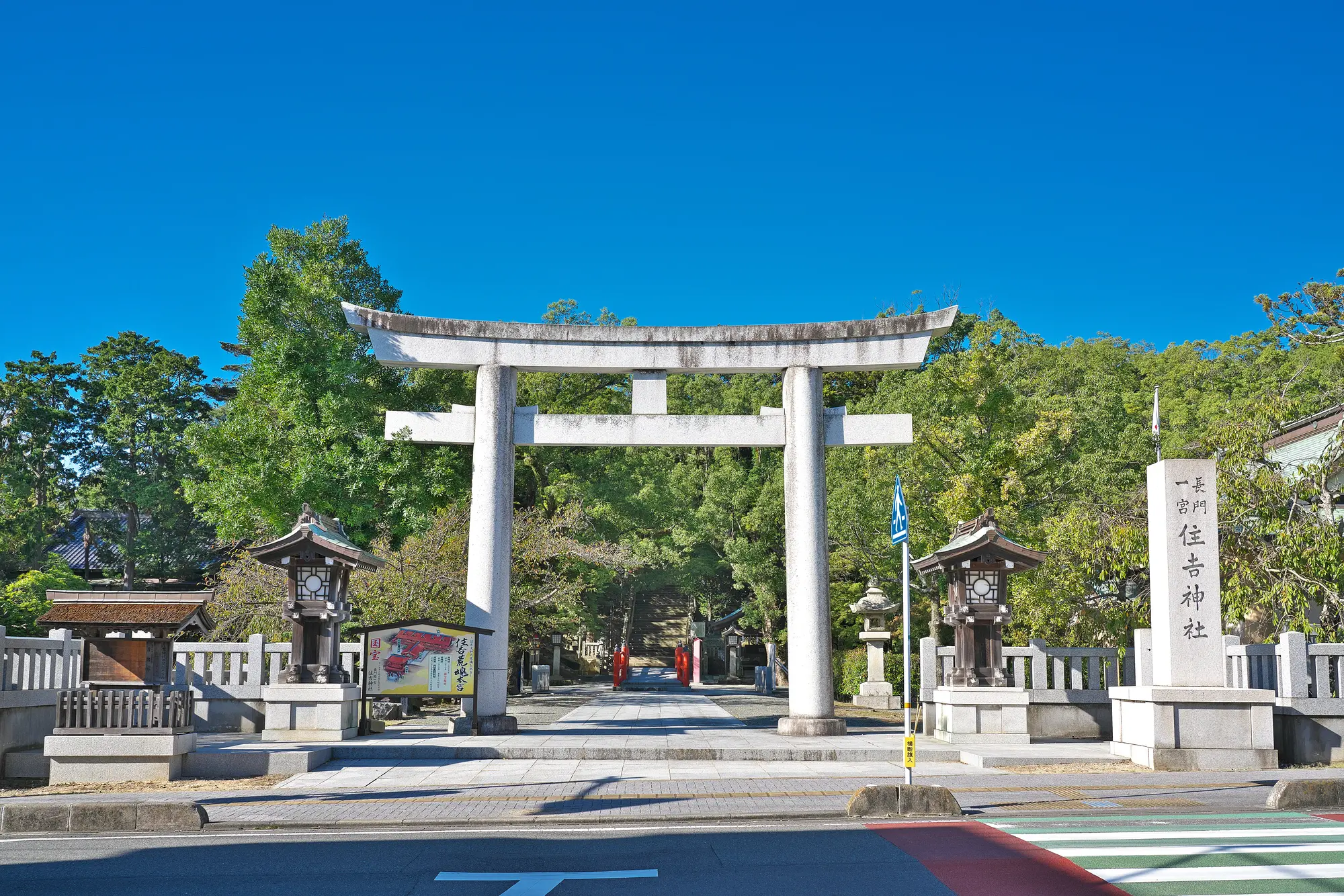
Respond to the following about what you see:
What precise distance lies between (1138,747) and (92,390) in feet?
143

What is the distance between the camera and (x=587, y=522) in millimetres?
32594

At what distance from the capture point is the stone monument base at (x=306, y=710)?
17.2 metres

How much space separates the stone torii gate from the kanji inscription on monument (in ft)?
15.8

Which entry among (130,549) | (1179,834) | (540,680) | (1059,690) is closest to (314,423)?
(540,680)

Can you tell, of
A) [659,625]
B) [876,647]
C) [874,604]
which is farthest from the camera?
[659,625]

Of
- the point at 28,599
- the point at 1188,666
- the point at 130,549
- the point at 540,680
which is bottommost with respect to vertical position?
the point at 540,680

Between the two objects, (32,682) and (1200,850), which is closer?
(1200,850)

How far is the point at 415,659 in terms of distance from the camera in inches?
707

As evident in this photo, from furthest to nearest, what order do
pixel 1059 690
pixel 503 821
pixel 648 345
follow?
pixel 648 345
pixel 1059 690
pixel 503 821

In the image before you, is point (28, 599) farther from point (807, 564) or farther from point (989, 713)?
point (989, 713)

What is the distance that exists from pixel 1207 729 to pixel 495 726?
38.2 ft

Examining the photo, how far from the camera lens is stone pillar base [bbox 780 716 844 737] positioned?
1814 centimetres

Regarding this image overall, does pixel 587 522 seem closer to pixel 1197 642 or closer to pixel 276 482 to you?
pixel 276 482

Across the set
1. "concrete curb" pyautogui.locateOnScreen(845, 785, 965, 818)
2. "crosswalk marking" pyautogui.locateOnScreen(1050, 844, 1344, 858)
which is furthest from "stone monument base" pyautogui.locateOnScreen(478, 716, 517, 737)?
"crosswalk marking" pyautogui.locateOnScreen(1050, 844, 1344, 858)
